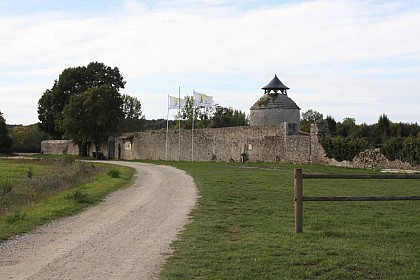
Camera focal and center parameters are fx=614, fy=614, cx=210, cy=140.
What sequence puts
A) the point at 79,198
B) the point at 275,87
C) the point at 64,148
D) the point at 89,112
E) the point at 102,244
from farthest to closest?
the point at 64,148 < the point at 89,112 < the point at 275,87 < the point at 79,198 < the point at 102,244

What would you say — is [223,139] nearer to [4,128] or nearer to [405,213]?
[405,213]

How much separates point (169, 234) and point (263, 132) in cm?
3158

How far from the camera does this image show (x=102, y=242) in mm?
9320

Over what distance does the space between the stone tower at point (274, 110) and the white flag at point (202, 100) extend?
11.5 ft

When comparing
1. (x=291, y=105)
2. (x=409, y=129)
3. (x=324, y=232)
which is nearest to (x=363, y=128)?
(x=409, y=129)

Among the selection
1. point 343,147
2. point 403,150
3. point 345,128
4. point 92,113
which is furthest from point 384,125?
point 92,113

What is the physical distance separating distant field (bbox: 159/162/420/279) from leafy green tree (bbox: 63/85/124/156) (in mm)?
42105

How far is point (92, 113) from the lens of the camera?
56.5 metres

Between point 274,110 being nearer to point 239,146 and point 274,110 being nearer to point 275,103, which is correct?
point 275,103

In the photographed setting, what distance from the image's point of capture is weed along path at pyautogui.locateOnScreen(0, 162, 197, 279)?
7.28 metres

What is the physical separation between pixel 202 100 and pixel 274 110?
18.9 ft

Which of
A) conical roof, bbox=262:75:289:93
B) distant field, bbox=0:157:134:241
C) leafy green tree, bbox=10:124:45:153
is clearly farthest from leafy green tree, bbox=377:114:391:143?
leafy green tree, bbox=10:124:45:153

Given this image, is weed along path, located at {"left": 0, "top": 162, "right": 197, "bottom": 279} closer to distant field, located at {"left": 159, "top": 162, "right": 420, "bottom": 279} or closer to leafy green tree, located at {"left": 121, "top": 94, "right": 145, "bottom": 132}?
distant field, located at {"left": 159, "top": 162, "right": 420, "bottom": 279}

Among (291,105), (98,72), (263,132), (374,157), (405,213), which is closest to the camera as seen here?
(405,213)
